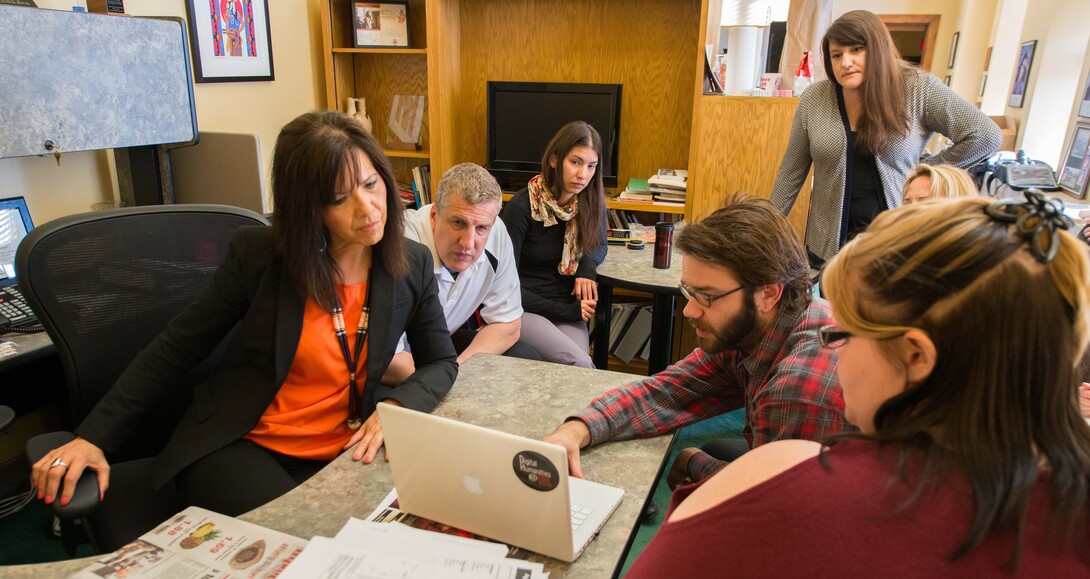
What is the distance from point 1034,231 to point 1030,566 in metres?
0.28

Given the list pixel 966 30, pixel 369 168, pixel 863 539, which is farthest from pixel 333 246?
pixel 966 30

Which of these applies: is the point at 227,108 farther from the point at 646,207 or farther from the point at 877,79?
the point at 877,79

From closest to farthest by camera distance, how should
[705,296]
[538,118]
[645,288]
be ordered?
[705,296], [645,288], [538,118]

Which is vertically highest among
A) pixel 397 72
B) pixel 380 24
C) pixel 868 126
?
pixel 380 24

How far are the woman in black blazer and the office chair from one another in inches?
4.2

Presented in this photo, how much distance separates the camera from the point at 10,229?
211 centimetres

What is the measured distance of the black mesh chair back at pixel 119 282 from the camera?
1.38m

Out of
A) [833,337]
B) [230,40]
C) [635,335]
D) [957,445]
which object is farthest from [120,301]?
[635,335]

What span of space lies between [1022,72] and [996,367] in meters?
5.60

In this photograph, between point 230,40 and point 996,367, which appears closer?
point 996,367

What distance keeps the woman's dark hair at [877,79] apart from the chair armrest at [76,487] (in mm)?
2394

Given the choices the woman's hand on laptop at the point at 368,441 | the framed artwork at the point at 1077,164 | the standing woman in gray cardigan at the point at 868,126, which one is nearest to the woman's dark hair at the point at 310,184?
the woman's hand on laptop at the point at 368,441

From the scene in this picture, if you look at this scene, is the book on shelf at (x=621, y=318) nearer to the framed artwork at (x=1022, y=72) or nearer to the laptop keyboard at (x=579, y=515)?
the laptop keyboard at (x=579, y=515)

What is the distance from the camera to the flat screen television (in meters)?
3.47
